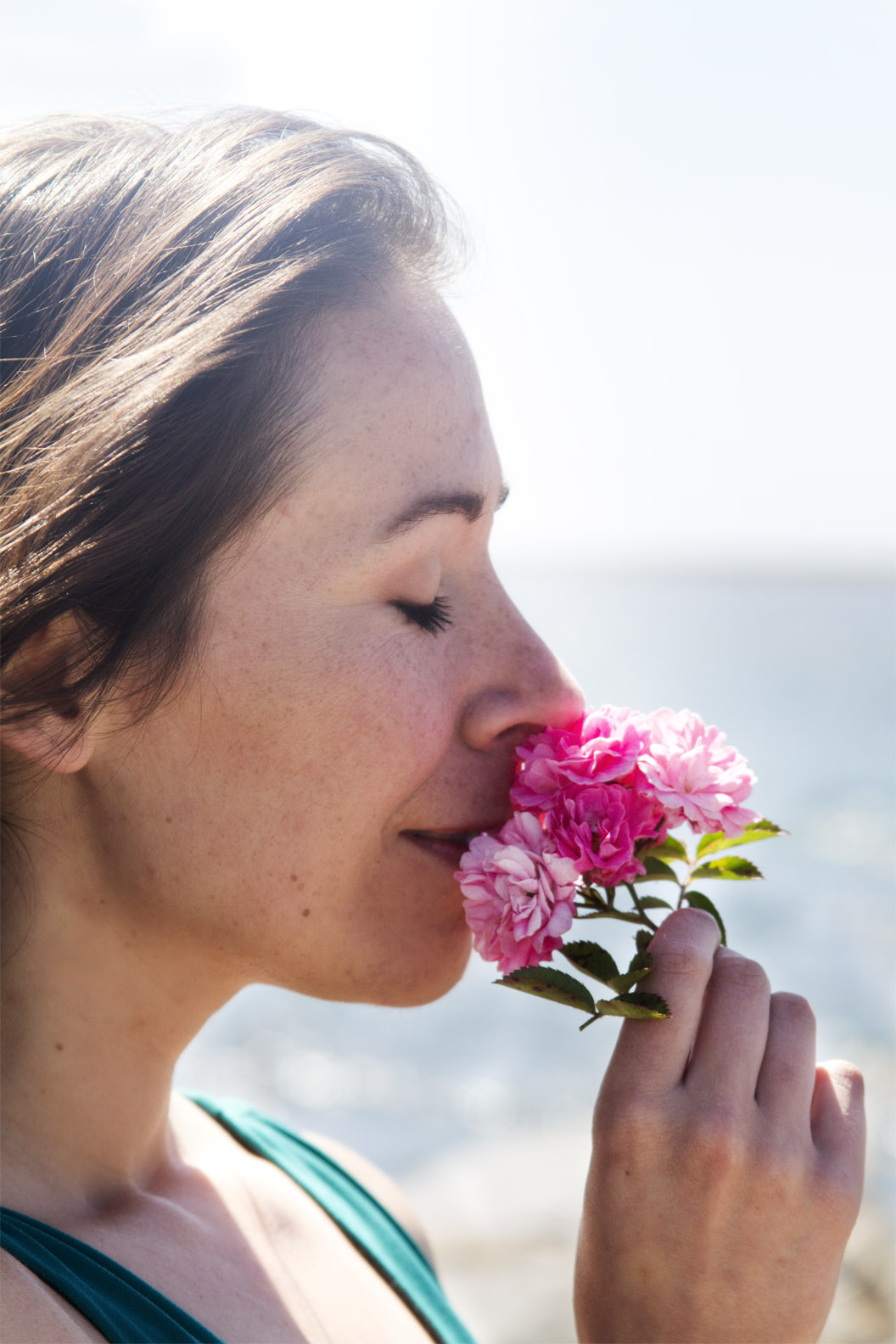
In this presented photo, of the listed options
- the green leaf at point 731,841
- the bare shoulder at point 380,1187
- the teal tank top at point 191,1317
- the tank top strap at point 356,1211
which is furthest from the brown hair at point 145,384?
the bare shoulder at point 380,1187

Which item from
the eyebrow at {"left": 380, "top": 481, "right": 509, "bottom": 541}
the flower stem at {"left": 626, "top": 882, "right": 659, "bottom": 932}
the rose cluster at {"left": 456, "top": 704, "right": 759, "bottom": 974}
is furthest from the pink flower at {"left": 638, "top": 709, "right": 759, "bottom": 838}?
the eyebrow at {"left": 380, "top": 481, "right": 509, "bottom": 541}

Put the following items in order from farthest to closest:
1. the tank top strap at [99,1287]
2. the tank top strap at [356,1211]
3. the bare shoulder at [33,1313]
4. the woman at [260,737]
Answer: the tank top strap at [356,1211], the woman at [260,737], the tank top strap at [99,1287], the bare shoulder at [33,1313]

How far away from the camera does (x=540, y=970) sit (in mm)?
1700

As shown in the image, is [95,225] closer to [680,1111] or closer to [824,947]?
[680,1111]

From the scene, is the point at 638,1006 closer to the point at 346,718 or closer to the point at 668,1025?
the point at 668,1025

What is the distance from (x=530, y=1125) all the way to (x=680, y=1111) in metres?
7.94

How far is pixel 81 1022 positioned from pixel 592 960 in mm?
943

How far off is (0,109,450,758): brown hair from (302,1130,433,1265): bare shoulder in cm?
142

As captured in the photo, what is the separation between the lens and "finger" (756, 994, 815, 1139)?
1770 mm

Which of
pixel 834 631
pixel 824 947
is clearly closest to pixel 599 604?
pixel 834 631

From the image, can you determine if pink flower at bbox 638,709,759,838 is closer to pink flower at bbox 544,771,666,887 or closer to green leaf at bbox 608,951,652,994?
pink flower at bbox 544,771,666,887

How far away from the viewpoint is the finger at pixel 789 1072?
1.77 m

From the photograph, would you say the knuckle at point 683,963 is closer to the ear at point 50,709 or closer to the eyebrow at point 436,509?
the eyebrow at point 436,509

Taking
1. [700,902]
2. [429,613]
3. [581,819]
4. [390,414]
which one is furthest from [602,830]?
[390,414]
